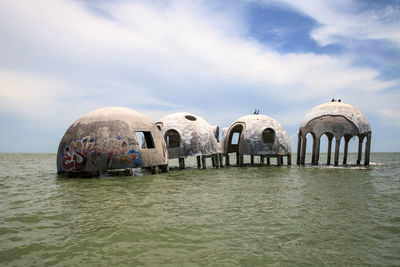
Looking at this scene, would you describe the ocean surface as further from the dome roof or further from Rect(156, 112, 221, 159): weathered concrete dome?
the dome roof

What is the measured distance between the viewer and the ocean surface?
4.23 meters

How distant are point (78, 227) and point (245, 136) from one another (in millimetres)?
16783

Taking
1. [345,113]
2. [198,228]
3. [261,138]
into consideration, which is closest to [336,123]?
[345,113]

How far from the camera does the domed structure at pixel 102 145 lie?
12805 millimetres

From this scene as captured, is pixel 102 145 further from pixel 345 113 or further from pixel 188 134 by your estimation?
pixel 345 113

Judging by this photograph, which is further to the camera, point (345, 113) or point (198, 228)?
point (345, 113)

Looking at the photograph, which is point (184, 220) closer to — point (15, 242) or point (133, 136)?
point (15, 242)

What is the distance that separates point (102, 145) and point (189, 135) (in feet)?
21.9

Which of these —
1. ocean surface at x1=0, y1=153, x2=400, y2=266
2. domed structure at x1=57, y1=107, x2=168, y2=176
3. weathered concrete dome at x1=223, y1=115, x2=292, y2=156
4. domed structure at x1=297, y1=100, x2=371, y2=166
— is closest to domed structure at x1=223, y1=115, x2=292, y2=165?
weathered concrete dome at x1=223, y1=115, x2=292, y2=156

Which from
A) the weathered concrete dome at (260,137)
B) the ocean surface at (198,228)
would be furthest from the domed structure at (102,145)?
the weathered concrete dome at (260,137)

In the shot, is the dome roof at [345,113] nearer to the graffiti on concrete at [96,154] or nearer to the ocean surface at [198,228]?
the ocean surface at [198,228]

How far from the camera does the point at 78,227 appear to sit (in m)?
5.72

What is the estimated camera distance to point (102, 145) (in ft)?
42.2

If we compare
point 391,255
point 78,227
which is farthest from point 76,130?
point 391,255
